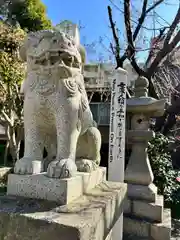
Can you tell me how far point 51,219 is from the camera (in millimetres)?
889

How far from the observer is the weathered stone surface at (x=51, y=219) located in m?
0.85

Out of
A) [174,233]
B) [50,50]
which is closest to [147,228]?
[174,233]

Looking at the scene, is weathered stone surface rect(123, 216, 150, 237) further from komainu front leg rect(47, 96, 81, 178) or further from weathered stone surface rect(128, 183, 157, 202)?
komainu front leg rect(47, 96, 81, 178)

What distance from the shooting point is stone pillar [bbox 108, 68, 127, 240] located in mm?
2334

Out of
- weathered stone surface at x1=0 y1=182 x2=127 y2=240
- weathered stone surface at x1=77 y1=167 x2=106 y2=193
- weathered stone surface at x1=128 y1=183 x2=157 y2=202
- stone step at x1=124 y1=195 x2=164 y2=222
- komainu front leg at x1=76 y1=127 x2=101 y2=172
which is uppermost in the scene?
komainu front leg at x1=76 y1=127 x2=101 y2=172

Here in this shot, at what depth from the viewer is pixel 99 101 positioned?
9.12 m

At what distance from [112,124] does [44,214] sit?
1.65 m

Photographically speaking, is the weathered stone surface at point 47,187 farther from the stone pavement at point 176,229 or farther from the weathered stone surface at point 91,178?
the stone pavement at point 176,229

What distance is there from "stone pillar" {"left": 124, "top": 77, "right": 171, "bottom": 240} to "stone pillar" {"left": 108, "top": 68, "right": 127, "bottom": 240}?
0.31 meters

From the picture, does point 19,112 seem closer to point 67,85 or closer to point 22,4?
point 22,4

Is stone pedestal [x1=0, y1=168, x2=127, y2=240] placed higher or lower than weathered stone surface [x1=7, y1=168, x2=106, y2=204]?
lower

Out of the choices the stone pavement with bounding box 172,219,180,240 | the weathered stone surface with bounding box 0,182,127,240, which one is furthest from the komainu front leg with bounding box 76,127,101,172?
the stone pavement with bounding box 172,219,180,240

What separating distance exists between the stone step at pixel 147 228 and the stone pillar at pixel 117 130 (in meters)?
0.71

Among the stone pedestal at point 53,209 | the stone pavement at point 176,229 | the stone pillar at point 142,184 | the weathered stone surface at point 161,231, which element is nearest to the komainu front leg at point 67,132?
the stone pedestal at point 53,209
